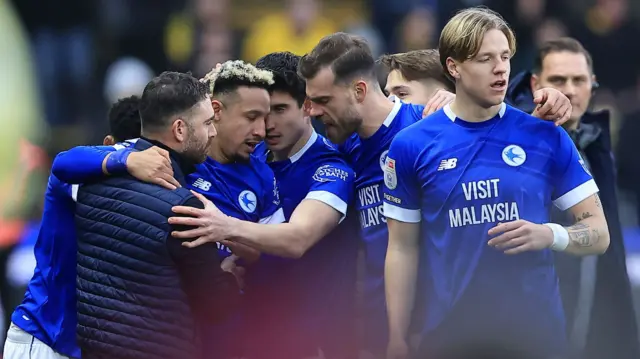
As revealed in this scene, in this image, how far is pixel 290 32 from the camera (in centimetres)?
1234

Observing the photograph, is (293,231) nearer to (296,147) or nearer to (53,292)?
(296,147)

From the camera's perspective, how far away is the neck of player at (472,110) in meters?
5.05

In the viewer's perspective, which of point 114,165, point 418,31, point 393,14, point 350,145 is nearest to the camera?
point 114,165

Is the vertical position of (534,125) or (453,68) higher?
(453,68)

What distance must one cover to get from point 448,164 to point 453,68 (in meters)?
0.44

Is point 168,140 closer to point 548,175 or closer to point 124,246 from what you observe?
point 124,246

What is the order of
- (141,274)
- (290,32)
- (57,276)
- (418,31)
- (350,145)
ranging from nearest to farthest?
(141,274) < (57,276) < (350,145) < (290,32) < (418,31)

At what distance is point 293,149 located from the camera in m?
5.84

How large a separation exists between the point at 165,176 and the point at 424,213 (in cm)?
114

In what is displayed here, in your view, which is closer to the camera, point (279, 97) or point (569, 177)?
point (569, 177)

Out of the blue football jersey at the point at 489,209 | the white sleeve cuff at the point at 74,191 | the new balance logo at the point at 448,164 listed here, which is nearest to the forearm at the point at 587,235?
the blue football jersey at the point at 489,209

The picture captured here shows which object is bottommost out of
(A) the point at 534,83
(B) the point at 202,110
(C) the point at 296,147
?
(C) the point at 296,147

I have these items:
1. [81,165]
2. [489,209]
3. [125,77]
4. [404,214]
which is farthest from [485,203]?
[125,77]

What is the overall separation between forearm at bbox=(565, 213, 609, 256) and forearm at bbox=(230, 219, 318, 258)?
1.20 m
